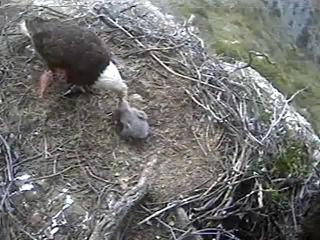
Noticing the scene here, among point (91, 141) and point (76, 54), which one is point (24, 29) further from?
point (91, 141)

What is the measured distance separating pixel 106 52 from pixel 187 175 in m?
0.67

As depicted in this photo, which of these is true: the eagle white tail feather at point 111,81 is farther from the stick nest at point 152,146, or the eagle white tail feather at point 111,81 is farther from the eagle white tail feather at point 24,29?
the eagle white tail feather at point 24,29

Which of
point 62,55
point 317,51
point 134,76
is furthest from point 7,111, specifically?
point 317,51

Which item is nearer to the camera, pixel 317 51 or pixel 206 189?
pixel 206 189

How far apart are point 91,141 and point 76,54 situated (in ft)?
Answer: 1.29

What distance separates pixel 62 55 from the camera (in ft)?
13.1

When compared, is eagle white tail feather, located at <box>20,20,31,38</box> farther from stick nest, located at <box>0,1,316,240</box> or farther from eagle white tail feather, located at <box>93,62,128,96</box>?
eagle white tail feather, located at <box>93,62,128,96</box>

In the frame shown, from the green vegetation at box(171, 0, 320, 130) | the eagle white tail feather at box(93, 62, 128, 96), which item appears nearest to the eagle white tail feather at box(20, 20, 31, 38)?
the eagle white tail feather at box(93, 62, 128, 96)

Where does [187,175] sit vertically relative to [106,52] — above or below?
below

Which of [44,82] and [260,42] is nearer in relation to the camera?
[44,82]

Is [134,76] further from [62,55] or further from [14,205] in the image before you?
[14,205]

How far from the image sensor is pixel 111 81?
4055 mm

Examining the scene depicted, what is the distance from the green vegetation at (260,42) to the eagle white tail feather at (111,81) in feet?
3.01

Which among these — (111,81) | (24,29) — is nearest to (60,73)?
(111,81)
